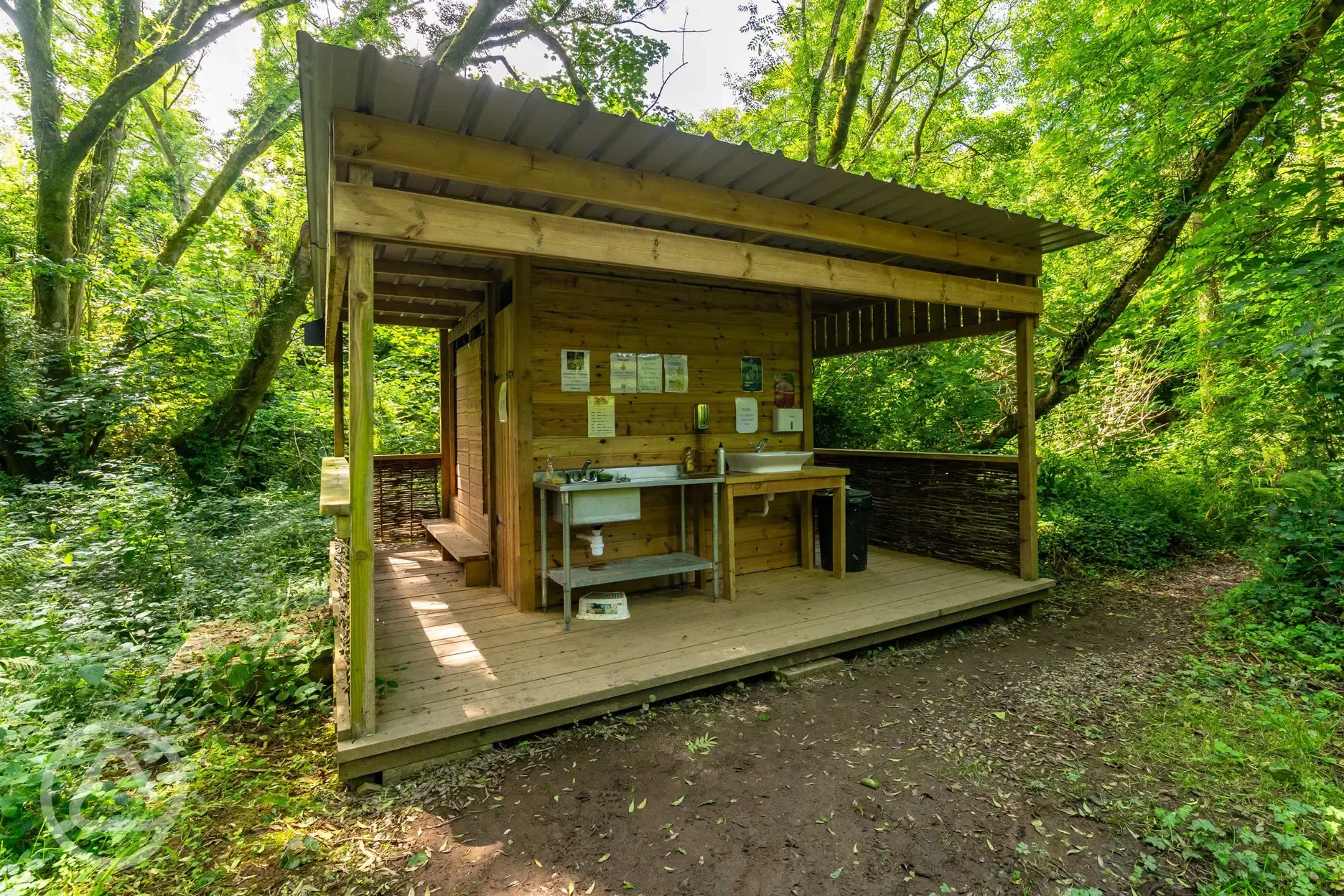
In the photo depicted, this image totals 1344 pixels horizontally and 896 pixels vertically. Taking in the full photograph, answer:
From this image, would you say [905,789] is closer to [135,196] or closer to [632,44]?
[632,44]

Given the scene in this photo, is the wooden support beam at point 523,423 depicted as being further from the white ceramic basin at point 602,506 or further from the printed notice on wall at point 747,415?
the printed notice on wall at point 747,415

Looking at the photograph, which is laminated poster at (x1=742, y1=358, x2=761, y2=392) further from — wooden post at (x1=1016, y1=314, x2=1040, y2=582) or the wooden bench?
the wooden bench

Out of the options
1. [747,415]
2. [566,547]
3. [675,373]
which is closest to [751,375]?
[747,415]

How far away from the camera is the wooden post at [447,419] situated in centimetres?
633

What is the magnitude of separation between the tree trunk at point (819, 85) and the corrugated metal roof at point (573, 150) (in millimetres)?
6774

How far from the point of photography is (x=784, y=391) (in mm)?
5102

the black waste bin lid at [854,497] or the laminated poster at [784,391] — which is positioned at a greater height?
the laminated poster at [784,391]

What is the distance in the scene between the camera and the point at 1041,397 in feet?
23.2

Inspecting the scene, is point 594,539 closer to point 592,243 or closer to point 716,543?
point 716,543

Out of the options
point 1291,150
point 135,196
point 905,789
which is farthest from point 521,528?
point 135,196

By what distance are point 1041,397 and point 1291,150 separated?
2958mm

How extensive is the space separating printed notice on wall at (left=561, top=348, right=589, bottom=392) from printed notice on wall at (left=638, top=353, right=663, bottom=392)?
43 cm

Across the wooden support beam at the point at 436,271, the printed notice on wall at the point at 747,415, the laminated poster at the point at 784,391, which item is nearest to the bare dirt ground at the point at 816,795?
the printed notice on wall at the point at 747,415

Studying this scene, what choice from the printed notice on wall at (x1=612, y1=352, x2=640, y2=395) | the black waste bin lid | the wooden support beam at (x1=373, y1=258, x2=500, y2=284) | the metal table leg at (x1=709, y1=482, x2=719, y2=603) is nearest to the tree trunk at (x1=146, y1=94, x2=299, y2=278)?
the wooden support beam at (x1=373, y1=258, x2=500, y2=284)
